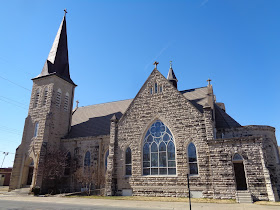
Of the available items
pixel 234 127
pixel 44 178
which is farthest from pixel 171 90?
pixel 44 178

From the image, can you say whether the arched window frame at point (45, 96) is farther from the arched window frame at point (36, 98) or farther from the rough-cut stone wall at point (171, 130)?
the rough-cut stone wall at point (171, 130)

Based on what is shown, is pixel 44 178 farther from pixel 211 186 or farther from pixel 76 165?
pixel 211 186

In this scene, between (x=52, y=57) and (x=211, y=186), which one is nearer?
(x=211, y=186)

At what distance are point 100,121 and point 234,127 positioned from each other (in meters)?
16.5

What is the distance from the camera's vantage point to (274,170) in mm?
18219

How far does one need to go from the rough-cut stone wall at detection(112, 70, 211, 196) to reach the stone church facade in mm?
78

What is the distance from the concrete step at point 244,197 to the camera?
557 inches

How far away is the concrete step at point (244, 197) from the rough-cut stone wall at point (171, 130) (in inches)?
89.6

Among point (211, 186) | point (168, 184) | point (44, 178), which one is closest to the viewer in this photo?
point (211, 186)

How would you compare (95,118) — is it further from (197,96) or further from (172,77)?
(197,96)

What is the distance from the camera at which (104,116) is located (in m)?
29.1

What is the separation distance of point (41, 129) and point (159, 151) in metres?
15.5

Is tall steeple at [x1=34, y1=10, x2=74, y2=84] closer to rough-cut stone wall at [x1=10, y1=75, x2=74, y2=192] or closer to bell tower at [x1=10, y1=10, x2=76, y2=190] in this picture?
bell tower at [x1=10, y1=10, x2=76, y2=190]

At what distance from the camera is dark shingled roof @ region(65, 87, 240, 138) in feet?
69.8
